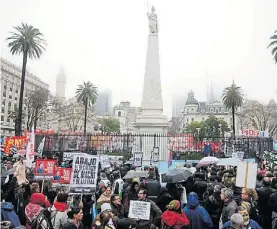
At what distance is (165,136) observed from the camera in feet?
86.4

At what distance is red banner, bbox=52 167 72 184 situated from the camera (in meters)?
9.84

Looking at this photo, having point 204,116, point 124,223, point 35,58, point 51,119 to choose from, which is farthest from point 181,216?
point 204,116

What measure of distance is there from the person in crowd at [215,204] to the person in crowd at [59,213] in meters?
→ 2.79

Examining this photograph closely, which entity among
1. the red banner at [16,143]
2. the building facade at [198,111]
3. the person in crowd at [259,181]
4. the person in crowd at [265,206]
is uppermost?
the building facade at [198,111]

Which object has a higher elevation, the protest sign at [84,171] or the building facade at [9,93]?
the building facade at [9,93]

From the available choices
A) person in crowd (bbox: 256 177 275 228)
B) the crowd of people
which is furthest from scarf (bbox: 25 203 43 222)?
person in crowd (bbox: 256 177 275 228)

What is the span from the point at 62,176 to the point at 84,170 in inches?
149

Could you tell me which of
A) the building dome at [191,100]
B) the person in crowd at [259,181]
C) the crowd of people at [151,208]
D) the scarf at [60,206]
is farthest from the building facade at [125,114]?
the scarf at [60,206]

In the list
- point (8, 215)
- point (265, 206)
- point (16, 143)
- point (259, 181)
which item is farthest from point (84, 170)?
point (16, 143)

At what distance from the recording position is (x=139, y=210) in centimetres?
543

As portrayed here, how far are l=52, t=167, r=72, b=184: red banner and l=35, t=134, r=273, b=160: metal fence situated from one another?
14.7 m

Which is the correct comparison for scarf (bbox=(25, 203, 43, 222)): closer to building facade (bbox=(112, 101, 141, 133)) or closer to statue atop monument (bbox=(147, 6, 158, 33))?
statue atop monument (bbox=(147, 6, 158, 33))

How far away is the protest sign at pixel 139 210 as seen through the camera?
5.39 meters

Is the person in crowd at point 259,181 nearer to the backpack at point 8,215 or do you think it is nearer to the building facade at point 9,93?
the backpack at point 8,215
